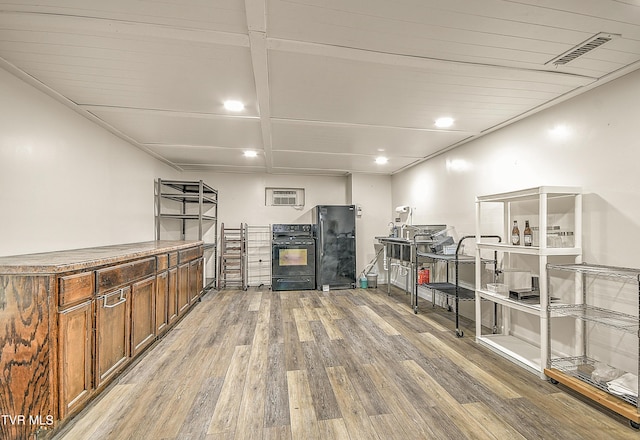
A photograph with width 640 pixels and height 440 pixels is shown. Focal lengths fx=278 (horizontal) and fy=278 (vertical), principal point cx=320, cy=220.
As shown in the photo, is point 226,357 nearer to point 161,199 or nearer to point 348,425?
point 348,425

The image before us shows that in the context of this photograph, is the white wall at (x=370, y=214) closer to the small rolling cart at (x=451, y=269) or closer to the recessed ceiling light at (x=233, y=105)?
the small rolling cart at (x=451, y=269)

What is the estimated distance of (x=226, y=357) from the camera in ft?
8.49

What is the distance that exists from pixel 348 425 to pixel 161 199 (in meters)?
4.54

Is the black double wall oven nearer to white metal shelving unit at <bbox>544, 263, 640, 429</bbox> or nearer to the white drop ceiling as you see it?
the white drop ceiling

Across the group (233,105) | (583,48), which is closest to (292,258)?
(233,105)

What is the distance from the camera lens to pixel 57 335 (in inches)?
62.0

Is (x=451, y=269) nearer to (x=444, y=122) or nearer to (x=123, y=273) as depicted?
(x=444, y=122)

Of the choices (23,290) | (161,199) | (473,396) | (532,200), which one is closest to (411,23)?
(532,200)

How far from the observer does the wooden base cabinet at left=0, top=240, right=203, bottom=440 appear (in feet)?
4.95

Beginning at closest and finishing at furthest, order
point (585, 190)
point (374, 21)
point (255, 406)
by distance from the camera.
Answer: point (374, 21), point (255, 406), point (585, 190)

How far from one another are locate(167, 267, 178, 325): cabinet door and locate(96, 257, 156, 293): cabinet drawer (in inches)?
19.0

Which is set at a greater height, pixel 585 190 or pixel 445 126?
pixel 445 126

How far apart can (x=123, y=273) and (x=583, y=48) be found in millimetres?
3584

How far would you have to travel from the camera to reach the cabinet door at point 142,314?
2.37 meters
